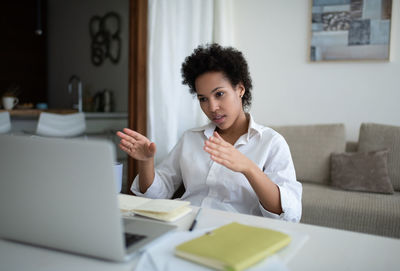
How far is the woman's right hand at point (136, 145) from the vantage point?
1305 millimetres

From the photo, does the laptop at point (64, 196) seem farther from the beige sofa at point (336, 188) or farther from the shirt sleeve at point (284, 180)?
the beige sofa at point (336, 188)

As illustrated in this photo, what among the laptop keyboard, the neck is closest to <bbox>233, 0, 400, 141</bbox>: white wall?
the neck

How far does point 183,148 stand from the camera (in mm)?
1587

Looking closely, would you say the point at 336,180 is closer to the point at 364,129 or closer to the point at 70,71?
the point at 364,129

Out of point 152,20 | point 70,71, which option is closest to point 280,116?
point 152,20

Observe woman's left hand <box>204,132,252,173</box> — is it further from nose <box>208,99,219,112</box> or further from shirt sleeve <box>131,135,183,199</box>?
shirt sleeve <box>131,135,183,199</box>

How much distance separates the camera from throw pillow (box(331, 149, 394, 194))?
2547mm

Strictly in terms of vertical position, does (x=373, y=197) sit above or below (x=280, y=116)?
below

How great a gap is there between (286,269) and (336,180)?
2.18 m

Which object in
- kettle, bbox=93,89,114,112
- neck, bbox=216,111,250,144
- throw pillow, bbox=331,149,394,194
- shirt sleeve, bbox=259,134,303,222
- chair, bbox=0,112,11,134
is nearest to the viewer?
shirt sleeve, bbox=259,134,303,222

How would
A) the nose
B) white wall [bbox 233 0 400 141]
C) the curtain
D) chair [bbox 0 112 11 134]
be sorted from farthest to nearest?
chair [bbox 0 112 11 134], white wall [bbox 233 0 400 141], the curtain, the nose

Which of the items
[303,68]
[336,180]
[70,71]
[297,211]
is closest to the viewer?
[297,211]

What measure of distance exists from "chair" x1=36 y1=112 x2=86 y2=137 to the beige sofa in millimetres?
2033

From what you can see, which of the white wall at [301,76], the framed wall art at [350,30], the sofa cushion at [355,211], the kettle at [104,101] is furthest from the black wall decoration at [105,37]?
the sofa cushion at [355,211]
